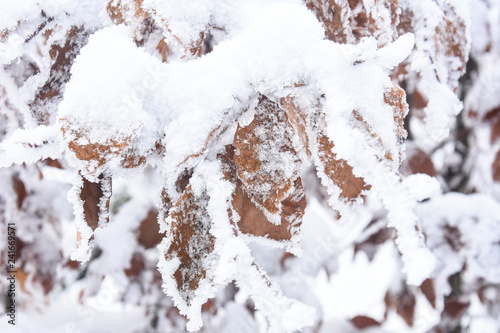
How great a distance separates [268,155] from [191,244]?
0.14m

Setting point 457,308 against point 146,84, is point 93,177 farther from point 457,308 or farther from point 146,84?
point 457,308

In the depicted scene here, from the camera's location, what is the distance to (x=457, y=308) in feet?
4.50

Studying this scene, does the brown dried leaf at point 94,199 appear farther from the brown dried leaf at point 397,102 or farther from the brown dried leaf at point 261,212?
the brown dried leaf at point 397,102

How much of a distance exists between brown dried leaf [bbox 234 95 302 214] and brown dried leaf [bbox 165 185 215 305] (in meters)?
0.06

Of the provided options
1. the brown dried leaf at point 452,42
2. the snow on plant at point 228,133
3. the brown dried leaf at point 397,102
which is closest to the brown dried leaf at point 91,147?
the snow on plant at point 228,133

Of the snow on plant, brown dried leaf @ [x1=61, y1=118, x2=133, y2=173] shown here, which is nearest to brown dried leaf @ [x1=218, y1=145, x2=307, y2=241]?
the snow on plant

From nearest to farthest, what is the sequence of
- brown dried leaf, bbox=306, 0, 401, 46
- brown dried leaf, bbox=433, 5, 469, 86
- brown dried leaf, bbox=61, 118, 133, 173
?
brown dried leaf, bbox=61, 118, 133, 173
brown dried leaf, bbox=306, 0, 401, 46
brown dried leaf, bbox=433, 5, 469, 86

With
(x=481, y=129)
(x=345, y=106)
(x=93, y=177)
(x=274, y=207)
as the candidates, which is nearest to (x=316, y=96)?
(x=345, y=106)

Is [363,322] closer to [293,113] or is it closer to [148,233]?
[148,233]

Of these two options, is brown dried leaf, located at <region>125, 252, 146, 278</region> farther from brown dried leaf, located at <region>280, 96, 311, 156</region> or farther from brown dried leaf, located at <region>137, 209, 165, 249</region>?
brown dried leaf, located at <region>280, 96, 311, 156</region>

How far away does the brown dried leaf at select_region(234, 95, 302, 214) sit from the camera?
1.41 ft

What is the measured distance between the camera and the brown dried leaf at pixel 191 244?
42cm

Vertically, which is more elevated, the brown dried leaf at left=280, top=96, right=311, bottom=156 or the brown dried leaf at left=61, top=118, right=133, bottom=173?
the brown dried leaf at left=61, top=118, right=133, bottom=173

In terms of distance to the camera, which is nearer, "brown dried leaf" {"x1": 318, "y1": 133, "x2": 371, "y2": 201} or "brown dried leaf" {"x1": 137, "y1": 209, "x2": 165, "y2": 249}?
"brown dried leaf" {"x1": 318, "y1": 133, "x2": 371, "y2": 201}
